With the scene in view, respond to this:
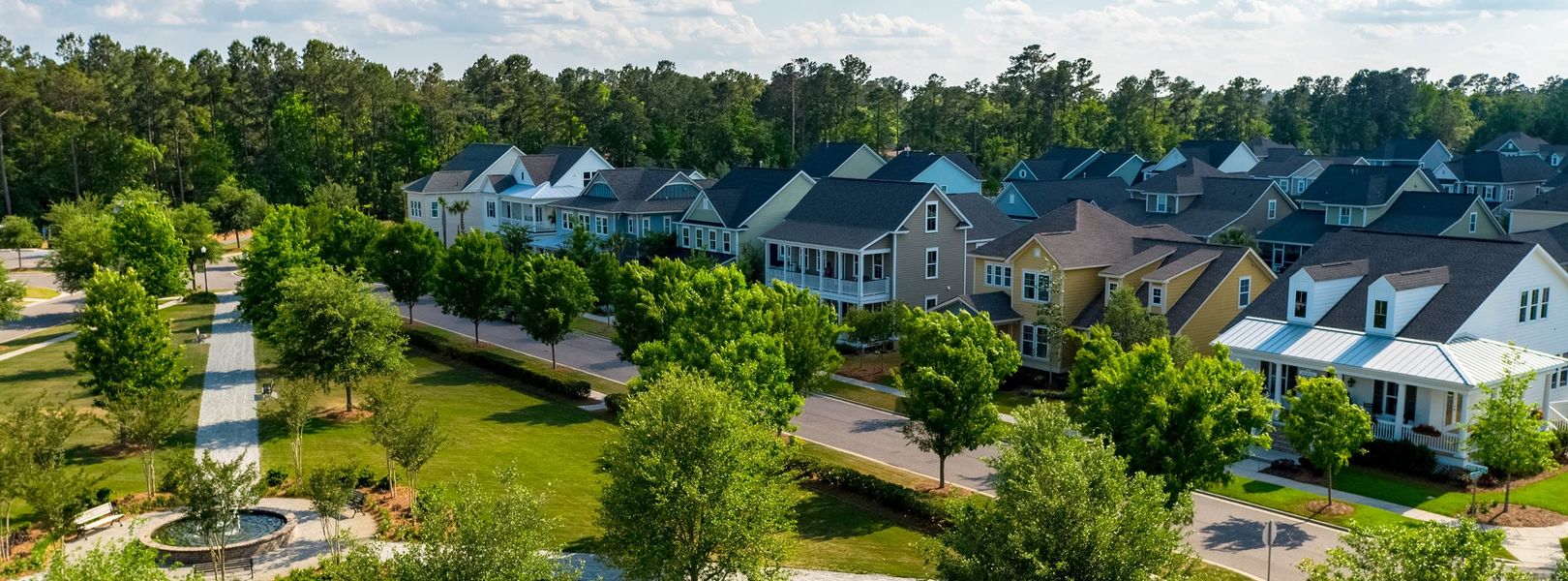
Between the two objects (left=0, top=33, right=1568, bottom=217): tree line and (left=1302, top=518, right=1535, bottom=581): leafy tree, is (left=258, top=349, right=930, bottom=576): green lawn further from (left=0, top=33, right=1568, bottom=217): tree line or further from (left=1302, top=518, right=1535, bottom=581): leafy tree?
(left=0, top=33, right=1568, bottom=217): tree line

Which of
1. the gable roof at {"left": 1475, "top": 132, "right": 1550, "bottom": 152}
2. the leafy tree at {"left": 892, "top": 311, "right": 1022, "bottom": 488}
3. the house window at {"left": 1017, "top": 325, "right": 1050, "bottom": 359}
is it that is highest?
the gable roof at {"left": 1475, "top": 132, "right": 1550, "bottom": 152}

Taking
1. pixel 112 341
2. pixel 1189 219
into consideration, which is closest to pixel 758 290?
pixel 112 341

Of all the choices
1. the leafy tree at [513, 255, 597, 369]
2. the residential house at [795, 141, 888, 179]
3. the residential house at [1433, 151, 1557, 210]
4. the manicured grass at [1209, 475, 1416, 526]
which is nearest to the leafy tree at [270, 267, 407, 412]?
the leafy tree at [513, 255, 597, 369]

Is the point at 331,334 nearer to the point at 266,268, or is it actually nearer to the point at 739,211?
the point at 266,268

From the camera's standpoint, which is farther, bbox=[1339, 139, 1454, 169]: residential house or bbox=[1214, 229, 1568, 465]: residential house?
bbox=[1339, 139, 1454, 169]: residential house

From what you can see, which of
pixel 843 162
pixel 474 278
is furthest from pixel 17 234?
pixel 843 162

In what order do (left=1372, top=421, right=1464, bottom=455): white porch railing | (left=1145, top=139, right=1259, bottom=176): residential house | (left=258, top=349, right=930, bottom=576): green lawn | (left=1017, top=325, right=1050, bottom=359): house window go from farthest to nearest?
(left=1145, top=139, right=1259, bottom=176): residential house → (left=1017, top=325, right=1050, bottom=359): house window → (left=1372, top=421, right=1464, bottom=455): white porch railing → (left=258, top=349, right=930, bottom=576): green lawn
